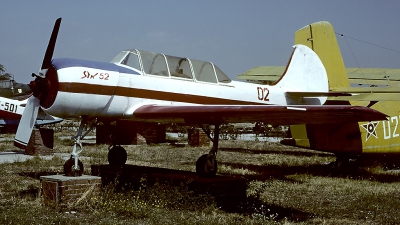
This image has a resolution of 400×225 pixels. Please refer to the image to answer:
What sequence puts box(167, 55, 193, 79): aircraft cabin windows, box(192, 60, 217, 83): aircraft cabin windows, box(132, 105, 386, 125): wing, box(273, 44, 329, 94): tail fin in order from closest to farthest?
box(132, 105, 386, 125): wing < box(167, 55, 193, 79): aircraft cabin windows < box(192, 60, 217, 83): aircraft cabin windows < box(273, 44, 329, 94): tail fin

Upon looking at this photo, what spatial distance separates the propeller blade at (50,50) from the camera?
7672 millimetres

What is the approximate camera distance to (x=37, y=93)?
770 centimetres

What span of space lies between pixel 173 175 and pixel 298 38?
7538 mm

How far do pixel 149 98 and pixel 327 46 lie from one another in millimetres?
7033

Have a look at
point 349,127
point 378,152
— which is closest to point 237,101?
point 349,127

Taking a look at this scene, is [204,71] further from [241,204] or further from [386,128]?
[386,128]

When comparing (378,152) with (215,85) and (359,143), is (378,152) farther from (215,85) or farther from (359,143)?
(215,85)

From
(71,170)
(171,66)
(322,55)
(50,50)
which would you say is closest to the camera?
(71,170)

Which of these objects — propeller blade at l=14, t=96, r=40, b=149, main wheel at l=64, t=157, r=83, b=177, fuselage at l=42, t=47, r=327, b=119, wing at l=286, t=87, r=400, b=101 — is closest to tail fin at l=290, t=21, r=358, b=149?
wing at l=286, t=87, r=400, b=101

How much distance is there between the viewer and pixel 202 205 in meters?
6.98

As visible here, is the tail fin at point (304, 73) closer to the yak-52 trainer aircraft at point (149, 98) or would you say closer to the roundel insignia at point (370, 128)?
the roundel insignia at point (370, 128)

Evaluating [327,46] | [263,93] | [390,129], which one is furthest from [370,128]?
[327,46]

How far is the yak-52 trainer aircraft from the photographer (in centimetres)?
723

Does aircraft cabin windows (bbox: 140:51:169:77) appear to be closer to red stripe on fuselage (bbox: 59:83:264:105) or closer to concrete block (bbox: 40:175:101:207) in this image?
red stripe on fuselage (bbox: 59:83:264:105)
